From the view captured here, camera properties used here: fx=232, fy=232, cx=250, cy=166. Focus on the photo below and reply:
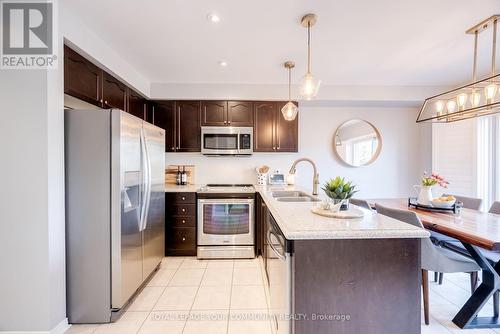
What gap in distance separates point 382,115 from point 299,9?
2857 mm

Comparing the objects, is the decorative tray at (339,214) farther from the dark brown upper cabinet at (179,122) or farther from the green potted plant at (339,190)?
the dark brown upper cabinet at (179,122)

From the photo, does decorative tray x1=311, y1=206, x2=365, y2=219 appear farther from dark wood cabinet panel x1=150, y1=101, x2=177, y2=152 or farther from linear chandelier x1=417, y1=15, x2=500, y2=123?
dark wood cabinet panel x1=150, y1=101, x2=177, y2=152

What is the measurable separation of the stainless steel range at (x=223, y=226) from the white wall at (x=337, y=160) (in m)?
0.74

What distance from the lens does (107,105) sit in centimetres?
250

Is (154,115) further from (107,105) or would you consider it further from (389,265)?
(389,265)

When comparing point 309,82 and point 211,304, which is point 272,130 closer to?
point 309,82

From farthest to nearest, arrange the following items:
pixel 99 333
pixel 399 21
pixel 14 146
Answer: pixel 399 21 → pixel 99 333 → pixel 14 146

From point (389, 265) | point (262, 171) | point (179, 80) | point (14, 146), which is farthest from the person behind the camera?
point (262, 171)

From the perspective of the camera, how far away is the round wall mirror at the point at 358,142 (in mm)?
3920

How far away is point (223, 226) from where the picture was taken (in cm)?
317

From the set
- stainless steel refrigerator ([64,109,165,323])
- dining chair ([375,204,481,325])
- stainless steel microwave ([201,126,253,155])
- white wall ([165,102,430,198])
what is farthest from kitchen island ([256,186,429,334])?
white wall ([165,102,430,198])

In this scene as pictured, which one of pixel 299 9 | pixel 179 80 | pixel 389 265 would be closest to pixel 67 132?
pixel 179 80

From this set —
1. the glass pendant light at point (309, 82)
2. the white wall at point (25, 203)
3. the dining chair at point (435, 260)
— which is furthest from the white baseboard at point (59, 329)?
the dining chair at point (435, 260)

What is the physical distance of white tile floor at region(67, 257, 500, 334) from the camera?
73.3 inches
